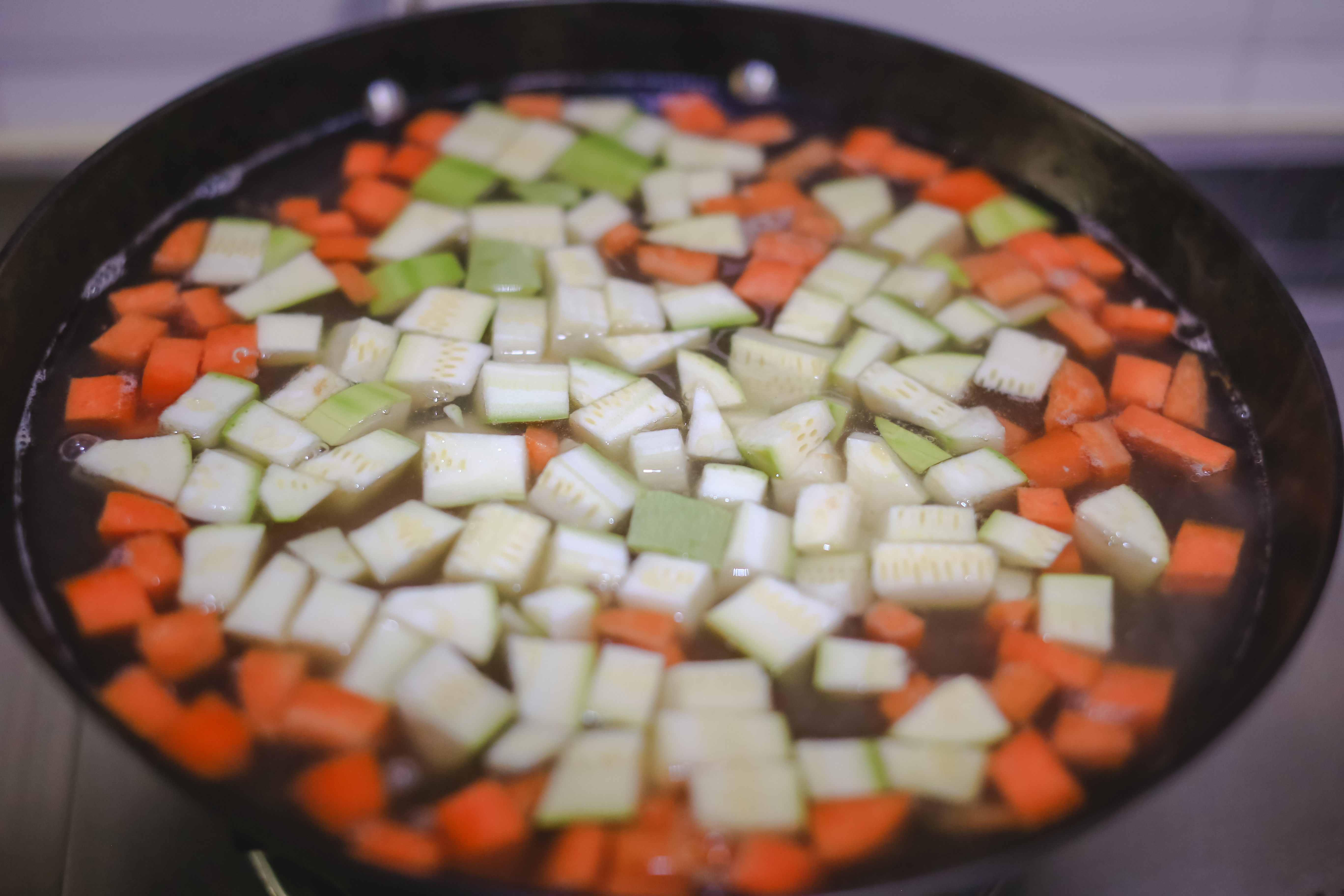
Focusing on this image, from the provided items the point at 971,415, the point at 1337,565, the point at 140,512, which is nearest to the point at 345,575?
the point at 140,512

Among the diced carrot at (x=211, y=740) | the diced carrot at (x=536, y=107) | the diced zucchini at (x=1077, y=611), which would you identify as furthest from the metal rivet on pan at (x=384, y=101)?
the diced zucchini at (x=1077, y=611)

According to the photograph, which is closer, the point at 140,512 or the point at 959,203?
the point at 140,512

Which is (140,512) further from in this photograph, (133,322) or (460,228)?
(460,228)

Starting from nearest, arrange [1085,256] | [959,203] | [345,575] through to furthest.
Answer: [345,575] → [1085,256] → [959,203]

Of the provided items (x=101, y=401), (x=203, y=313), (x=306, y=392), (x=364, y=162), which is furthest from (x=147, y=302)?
(x=364, y=162)

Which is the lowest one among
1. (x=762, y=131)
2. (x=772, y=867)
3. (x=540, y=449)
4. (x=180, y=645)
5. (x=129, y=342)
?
(x=772, y=867)

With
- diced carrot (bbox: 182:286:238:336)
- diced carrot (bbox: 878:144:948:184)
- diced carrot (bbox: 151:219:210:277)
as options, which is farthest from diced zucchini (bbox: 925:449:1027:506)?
diced carrot (bbox: 151:219:210:277)

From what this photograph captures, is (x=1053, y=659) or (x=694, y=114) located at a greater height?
(x=694, y=114)

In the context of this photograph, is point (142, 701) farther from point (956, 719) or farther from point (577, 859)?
point (956, 719)
